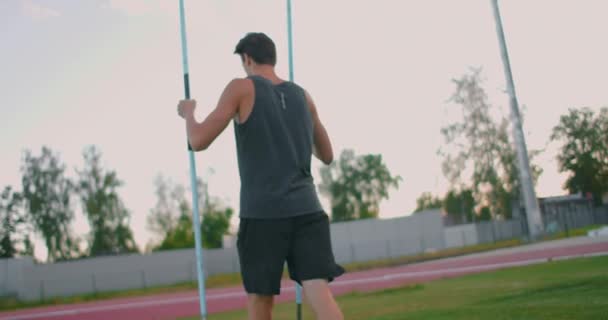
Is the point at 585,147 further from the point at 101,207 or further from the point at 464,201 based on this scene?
the point at 101,207

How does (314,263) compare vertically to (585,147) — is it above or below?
below

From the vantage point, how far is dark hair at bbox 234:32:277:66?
3330 mm

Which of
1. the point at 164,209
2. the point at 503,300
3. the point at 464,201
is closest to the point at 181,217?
the point at 164,209

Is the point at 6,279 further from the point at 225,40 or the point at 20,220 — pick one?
the point at 225,40

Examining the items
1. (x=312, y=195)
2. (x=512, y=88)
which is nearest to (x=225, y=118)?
(x=312, y=195)

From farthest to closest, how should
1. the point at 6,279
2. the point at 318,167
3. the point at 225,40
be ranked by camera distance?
the point at 318,167, the point at 6,279, the point at 225,40

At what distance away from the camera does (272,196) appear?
311 centimetres

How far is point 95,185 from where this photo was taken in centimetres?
6019

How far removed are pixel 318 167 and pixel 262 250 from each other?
8826 centimetres

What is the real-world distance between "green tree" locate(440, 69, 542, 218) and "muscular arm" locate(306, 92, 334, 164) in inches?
2043

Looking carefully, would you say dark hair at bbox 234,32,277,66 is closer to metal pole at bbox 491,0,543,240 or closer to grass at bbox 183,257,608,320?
grass at bbox 183,257,608,320

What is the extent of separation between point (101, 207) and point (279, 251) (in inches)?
2360

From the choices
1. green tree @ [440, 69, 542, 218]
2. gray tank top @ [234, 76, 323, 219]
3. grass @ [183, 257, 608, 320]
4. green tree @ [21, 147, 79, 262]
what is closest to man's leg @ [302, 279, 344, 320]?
gray tank top @ [234, 76, 323, 219]

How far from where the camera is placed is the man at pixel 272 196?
312 centimetres
